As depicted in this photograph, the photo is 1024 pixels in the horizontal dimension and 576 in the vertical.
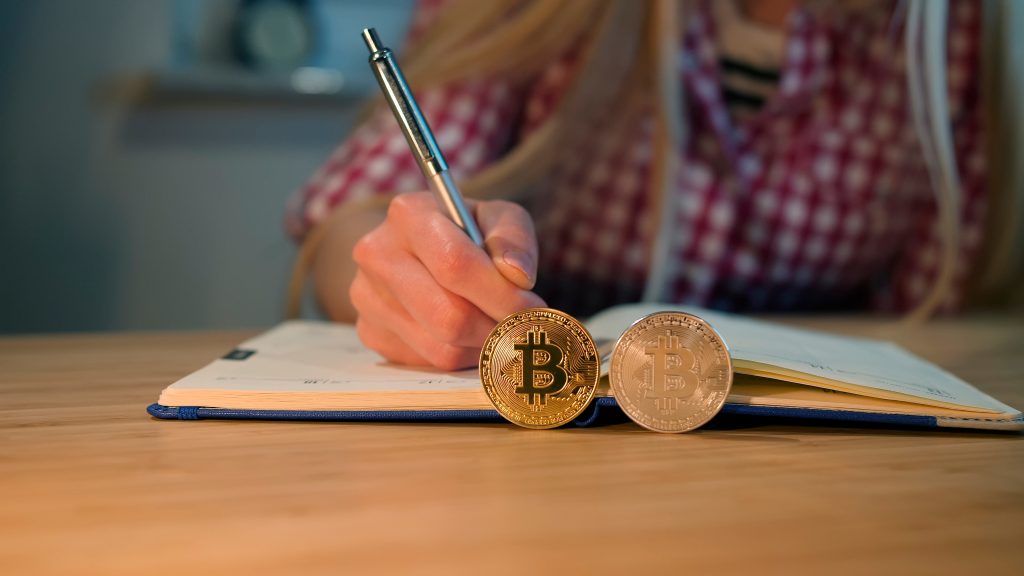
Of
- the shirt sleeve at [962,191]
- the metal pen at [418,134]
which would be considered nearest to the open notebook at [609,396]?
the metal pen at [418,134]

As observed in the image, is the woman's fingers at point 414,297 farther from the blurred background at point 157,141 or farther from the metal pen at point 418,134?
the blurred background at point 157,141

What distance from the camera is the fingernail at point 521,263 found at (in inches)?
21.5

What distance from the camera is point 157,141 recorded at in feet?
7.40

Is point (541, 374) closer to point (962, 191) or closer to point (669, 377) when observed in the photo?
point (669, 377)

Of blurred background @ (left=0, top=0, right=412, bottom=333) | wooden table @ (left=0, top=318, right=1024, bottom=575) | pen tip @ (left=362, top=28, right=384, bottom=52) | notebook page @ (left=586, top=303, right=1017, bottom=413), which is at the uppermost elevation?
blurred background @ (left=0, top=0, right=412, bottom=333)

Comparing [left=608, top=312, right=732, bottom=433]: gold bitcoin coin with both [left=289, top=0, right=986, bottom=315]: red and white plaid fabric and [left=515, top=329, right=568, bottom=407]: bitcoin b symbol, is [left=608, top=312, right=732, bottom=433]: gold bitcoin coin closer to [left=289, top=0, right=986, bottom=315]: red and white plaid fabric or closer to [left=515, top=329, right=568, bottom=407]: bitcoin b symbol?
[left=515, top=329, right=568, bottom=407]: bitcoin b symbol

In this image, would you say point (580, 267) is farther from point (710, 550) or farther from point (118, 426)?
point (710, 550)

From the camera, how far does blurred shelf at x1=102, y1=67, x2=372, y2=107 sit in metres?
2.11

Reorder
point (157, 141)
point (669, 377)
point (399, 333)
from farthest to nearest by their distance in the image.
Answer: point (157, 141) < point (399, 333) < point (669, 377)

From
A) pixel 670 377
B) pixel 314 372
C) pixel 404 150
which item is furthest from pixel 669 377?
pixel 404 150

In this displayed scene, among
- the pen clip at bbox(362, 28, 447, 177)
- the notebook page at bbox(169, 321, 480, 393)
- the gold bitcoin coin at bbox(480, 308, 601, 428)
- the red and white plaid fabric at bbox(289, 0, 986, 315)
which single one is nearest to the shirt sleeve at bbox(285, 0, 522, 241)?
the red and white plaid fabric at bbox(289, 0, 986, 315)

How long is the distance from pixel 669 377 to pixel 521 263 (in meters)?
0.12

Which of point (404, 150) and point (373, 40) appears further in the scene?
point (404, 150)

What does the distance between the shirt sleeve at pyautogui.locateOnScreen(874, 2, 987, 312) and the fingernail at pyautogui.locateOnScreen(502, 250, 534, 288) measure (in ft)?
3.17
